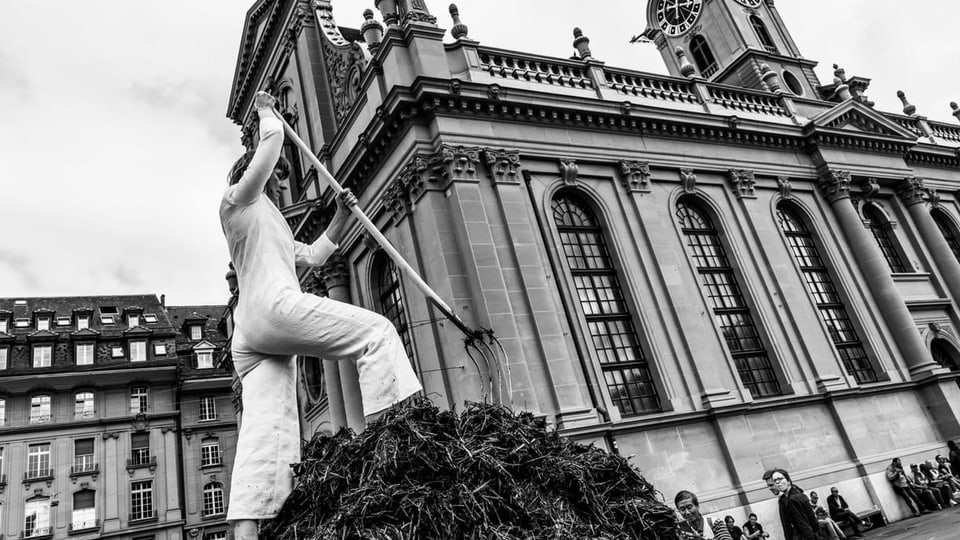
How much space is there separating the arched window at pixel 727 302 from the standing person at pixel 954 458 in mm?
5876

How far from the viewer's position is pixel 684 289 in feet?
62.7

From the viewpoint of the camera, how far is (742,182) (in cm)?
2225

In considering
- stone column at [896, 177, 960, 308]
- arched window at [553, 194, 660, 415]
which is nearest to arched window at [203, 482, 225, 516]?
arched window at [553, 194, 660, 415]

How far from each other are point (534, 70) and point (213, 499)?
111ft

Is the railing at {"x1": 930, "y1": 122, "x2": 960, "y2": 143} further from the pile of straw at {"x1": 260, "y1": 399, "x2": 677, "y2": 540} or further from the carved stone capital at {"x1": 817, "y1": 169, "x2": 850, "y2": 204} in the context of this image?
the pile of straw at {"x1": 260, "y1": 399, "x2": 677, "y2": 540}

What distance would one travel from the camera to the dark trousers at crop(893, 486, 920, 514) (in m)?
18.7

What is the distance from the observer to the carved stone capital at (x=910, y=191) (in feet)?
87.8

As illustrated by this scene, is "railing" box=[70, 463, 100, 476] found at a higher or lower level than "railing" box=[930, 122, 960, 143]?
lower

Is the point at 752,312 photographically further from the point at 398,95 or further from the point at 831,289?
the point at 398,95

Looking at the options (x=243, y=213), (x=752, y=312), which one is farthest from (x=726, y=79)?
(x=243, y=213)

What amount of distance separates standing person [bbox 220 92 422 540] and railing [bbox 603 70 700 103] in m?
18.5

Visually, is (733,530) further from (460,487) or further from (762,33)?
(762,33)

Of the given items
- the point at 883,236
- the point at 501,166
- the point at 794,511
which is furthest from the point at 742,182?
the point at 794,511

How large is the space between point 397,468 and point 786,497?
17.2ft
